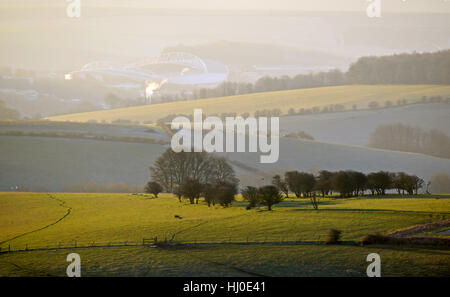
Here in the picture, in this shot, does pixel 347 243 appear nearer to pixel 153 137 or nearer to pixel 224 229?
pixel 224 229

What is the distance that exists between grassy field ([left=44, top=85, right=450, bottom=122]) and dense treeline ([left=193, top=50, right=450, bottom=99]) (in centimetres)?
336

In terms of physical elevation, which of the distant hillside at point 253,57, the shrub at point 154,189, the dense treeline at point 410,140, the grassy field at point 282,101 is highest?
the distant hillside at point 253,57

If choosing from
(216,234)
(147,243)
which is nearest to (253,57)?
(216,234)

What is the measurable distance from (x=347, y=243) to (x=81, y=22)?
17435 cm

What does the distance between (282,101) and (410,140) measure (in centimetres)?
3271

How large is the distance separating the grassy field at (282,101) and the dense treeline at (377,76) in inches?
132

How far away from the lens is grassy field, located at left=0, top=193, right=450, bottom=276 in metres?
25.6

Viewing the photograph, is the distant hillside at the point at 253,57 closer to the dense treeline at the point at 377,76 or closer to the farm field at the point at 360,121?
the dense treeline at the point at 377,76

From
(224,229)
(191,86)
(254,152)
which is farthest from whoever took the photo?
(191,86)

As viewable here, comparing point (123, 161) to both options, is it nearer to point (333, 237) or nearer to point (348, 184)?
point (348, 184)

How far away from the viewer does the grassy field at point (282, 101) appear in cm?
9462

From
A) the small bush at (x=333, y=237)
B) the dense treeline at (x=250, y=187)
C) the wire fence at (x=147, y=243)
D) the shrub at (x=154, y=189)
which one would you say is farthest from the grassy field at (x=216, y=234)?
the shrub at (x=154, y=189)

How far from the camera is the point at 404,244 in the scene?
92.5 ft
